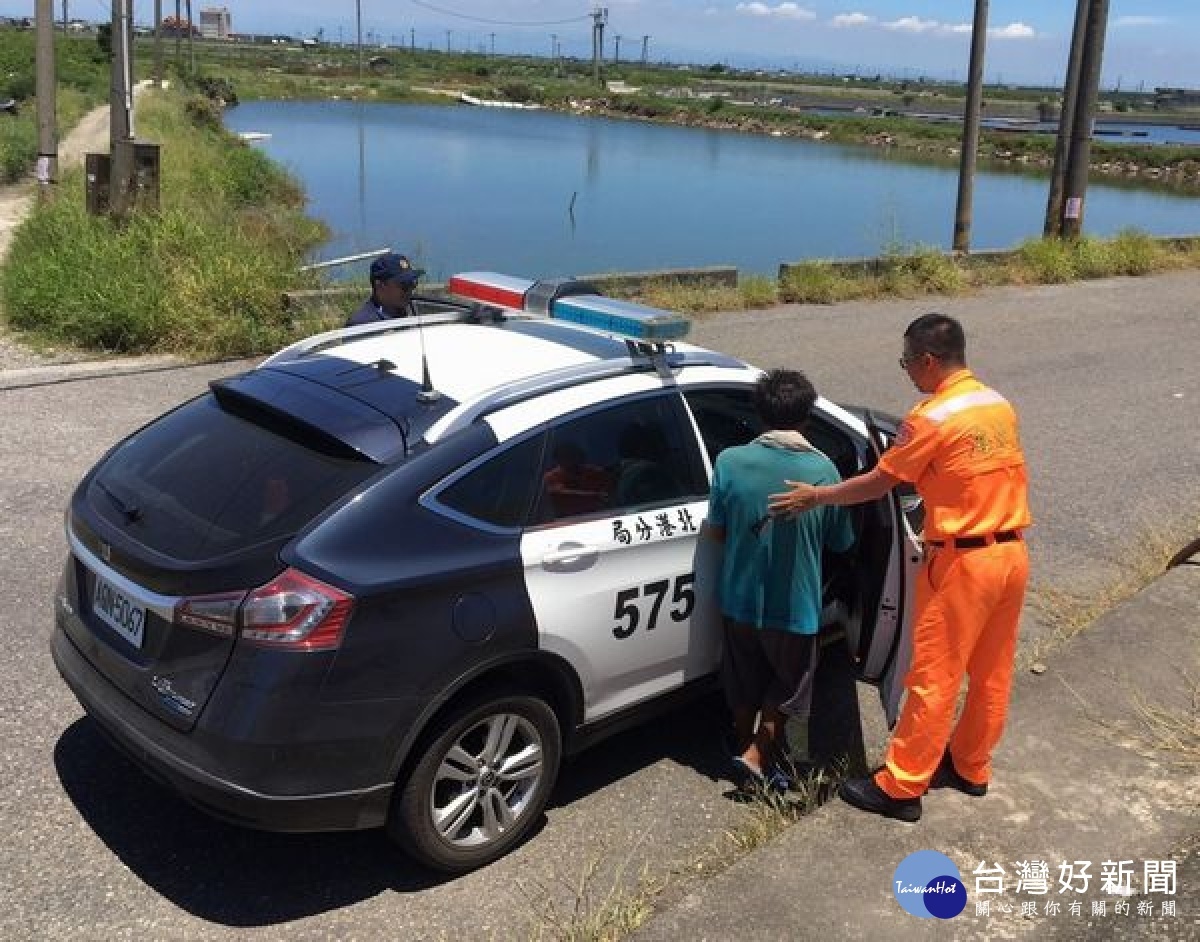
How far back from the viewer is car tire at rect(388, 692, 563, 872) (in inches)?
132

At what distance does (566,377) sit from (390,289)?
2574 mm

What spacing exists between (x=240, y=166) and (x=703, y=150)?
39.0m

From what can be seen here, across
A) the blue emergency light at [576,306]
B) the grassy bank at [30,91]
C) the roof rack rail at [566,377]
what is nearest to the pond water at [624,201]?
the grassy bank at [30,91]

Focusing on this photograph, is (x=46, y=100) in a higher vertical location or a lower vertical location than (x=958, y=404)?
higher

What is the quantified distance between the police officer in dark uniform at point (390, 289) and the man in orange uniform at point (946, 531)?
10.1ft

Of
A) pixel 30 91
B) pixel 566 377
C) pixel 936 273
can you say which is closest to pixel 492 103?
pixel 30 91

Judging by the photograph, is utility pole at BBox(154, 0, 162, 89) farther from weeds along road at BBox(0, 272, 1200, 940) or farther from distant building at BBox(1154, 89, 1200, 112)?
distant building at BBox(1154, 89, 1200, 112)

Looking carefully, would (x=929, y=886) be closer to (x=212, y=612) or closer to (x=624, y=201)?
(x=212, y=612)

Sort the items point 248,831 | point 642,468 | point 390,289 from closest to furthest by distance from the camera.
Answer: point 248,831
point 642,468
point 390,289

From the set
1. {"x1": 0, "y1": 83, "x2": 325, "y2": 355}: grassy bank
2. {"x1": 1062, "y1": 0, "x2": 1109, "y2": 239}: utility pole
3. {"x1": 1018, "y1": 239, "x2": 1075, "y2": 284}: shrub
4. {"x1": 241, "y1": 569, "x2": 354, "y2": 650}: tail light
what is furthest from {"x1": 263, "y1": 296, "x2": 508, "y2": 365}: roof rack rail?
{"x1": 1062, "y1": 0, "x2": 1109, "y2": 239}: utility pole

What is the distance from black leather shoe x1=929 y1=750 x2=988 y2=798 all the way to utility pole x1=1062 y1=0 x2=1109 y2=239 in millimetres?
16348

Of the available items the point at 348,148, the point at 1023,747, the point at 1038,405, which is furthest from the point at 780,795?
the point at 348,148

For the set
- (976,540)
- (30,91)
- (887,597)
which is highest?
(30,91)

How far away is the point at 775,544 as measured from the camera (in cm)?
387
